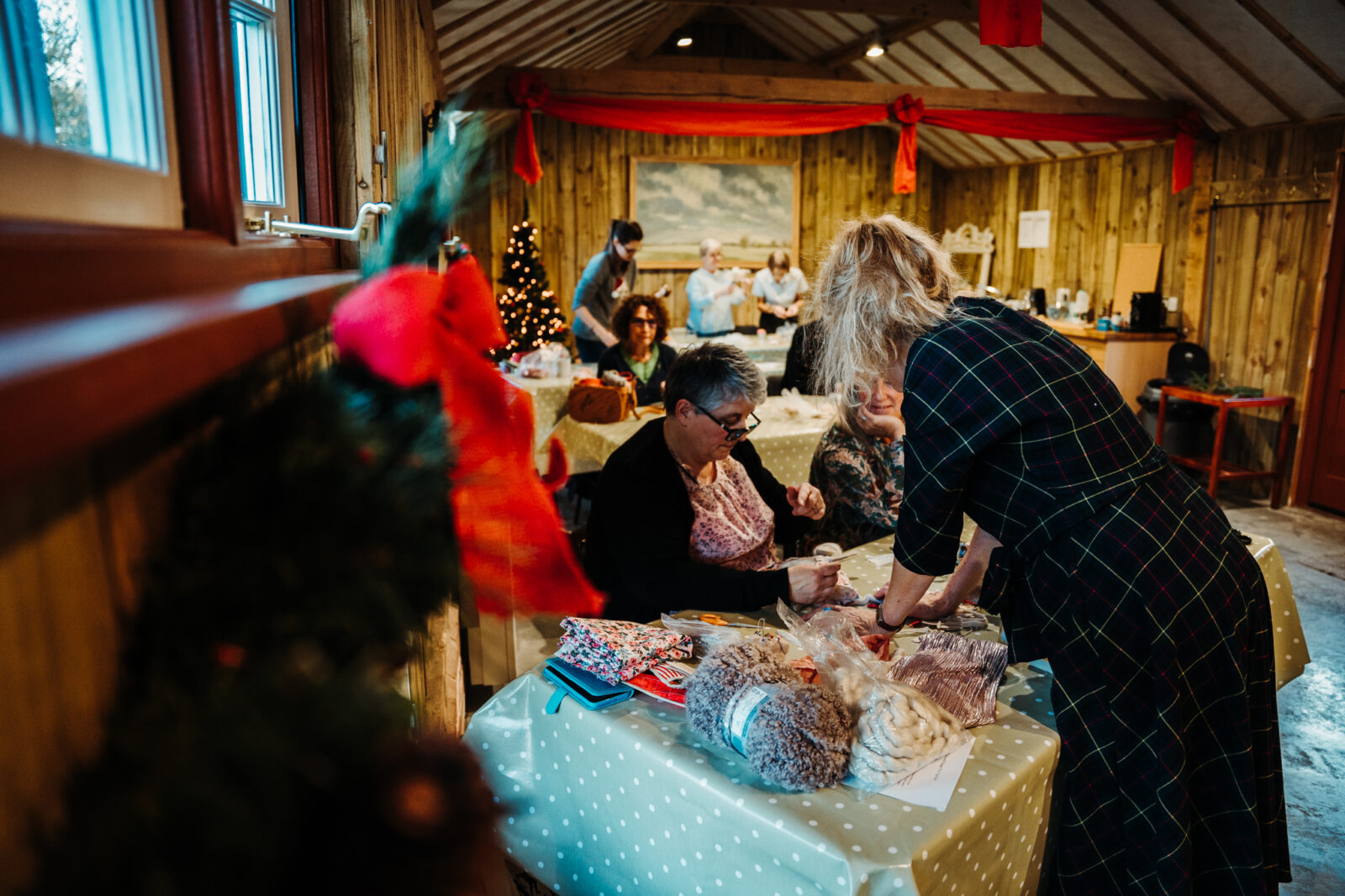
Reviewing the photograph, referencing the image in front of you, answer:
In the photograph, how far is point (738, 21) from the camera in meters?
9.05

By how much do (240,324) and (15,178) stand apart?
18 cm

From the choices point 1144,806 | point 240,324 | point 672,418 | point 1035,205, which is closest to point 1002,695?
point 1144,806

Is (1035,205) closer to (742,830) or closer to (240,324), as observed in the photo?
(742,830)

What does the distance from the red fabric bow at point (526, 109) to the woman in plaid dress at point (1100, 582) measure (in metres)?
4.16

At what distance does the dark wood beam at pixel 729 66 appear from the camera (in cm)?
844

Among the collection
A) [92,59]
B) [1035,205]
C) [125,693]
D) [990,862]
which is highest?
[1035,205]

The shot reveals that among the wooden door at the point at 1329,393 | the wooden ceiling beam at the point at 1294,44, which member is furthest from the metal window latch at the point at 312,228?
the wooden door at the point at 1329,393

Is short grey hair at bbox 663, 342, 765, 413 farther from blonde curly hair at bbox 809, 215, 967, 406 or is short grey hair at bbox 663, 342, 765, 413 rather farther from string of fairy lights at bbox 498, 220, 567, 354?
string of fairy lights at bbox 498, 220, 567, 354

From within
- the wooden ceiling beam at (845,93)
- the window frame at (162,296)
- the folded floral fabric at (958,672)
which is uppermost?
the wooden ceiling beam at (845,93)

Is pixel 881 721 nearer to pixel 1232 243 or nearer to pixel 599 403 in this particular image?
pixel 599 403

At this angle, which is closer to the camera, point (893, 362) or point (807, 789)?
point (807, 789)

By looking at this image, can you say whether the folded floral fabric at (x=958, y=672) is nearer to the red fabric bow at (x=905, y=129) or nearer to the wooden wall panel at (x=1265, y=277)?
the red fabric bow at (x=905, y=129)

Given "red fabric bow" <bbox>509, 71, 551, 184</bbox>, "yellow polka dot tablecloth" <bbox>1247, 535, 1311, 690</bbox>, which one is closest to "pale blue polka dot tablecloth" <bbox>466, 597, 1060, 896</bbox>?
"yellow polka dot tablecloth" <bbox>1247, 535, 1311, 690</bbox>

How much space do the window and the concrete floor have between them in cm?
266
